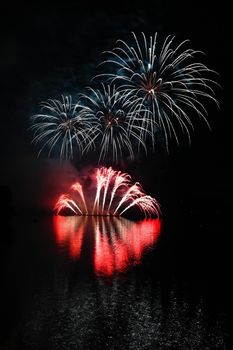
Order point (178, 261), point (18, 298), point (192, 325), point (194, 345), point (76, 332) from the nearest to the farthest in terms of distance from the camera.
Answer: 1. point (194, 345)
2. point (76, 332)
3. point (192, 325)
4. point (18, 298)
5. point (178, 261)

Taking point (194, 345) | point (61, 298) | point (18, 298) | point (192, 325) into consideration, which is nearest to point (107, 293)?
point (61, 298)

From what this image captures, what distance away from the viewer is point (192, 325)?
39.9 feet

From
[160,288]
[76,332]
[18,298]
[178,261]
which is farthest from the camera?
[178,261]

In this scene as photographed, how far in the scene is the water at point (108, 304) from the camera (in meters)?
10.8

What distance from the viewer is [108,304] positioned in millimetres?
14391

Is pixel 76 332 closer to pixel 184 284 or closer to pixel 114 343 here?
pixel 114 343

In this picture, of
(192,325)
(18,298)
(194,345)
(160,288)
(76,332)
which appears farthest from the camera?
(160,288)

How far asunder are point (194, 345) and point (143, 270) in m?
10.7

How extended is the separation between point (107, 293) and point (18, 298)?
3.72 m

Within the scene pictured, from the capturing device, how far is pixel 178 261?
24828 millimetres

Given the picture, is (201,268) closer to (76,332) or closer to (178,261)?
(178,261)

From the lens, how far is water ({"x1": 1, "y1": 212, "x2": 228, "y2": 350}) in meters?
10.8

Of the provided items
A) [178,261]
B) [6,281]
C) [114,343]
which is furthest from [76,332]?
[178,261]

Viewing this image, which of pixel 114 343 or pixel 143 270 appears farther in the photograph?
pixel 143 270
